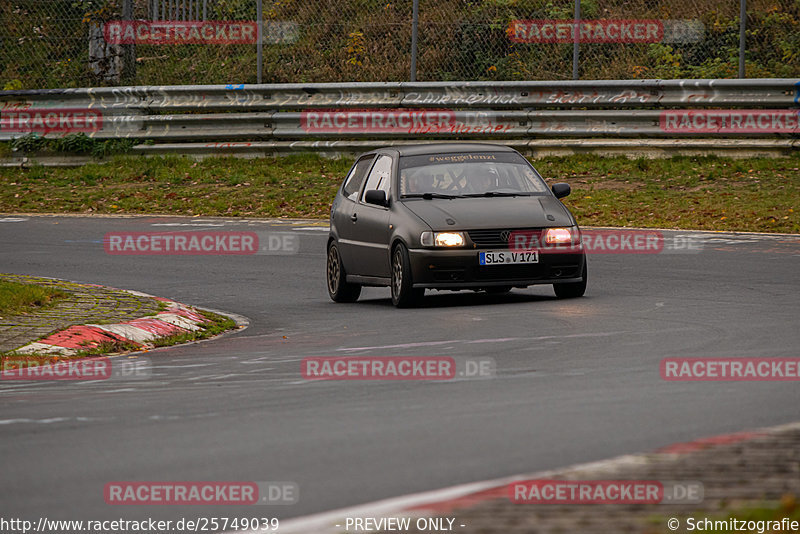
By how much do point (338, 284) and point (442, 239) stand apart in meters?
1.92

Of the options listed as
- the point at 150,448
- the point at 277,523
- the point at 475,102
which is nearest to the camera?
the point at 277,523

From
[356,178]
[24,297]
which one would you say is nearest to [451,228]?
[356,178]

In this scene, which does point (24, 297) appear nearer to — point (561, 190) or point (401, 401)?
point (561, 190)

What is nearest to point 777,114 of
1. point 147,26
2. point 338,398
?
point 147,26

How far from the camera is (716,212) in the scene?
20031 mm

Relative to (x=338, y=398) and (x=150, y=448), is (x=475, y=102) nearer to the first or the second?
(x=338, y=398)

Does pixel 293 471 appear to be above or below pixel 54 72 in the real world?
below

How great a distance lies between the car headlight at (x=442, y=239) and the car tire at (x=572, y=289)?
119 cm

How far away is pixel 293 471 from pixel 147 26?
22.8 m

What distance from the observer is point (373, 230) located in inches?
546

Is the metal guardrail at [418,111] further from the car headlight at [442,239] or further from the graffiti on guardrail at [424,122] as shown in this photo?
the car headlight at [442,239]

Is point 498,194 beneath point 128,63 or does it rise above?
beneath

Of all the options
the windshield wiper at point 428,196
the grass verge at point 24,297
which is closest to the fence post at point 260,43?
the windshield wiper at point 428,196

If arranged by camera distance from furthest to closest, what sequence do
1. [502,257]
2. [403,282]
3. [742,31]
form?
[742,31] → [403,282] → [502,257]
